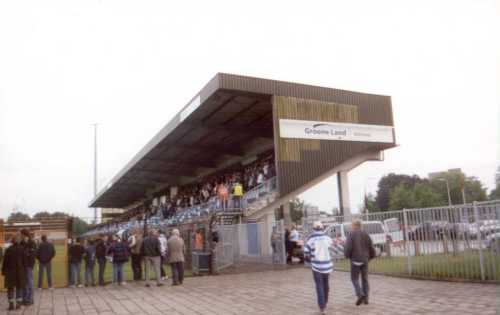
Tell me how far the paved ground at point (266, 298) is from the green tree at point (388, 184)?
→ 63877mm

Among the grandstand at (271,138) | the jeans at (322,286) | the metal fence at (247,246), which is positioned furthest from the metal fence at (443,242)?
the grandstand at (271,138)

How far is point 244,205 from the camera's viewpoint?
23156mm

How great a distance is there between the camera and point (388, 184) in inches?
3034

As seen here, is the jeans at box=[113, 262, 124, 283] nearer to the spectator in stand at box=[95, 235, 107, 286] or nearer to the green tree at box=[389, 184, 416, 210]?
the spectator in stand at box=[95, 235, 107, 286]

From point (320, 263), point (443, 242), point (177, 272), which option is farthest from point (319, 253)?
point (177, 272)

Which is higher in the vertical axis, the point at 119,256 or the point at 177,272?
the point at 119,256

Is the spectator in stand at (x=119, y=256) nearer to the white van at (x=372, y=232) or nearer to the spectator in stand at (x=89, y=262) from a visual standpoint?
the spectator in stand at (x=89, y=262)

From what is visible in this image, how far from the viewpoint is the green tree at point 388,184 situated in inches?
2928

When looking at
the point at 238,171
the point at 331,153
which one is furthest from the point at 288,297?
the point at 238,171

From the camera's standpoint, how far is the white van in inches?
547

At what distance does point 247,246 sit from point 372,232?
6944 millimetres

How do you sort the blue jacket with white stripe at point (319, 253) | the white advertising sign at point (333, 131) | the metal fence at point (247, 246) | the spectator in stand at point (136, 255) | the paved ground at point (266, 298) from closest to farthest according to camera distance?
the blue jacket with white stripe at point (319, 253) < the paved ground at point (266, 298) < the spectator in stand at point (136, 255) < the metal fence at point (247, 246) < the white advertising sign at point (333, 131)

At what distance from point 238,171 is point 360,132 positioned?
8836 millimetres

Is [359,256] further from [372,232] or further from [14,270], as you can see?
[14,270]
